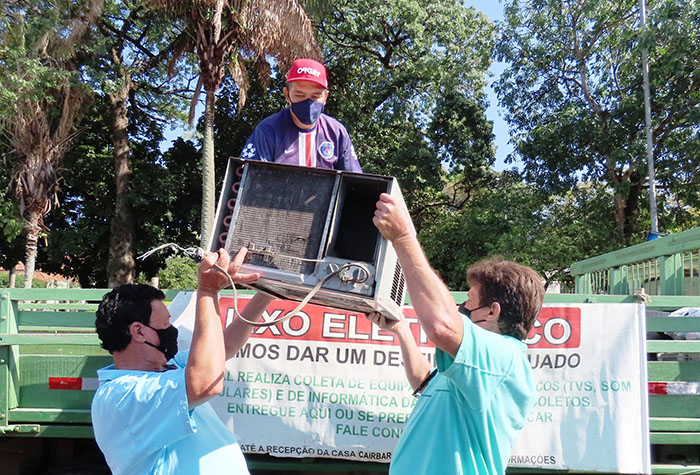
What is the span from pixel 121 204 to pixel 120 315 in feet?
51.6

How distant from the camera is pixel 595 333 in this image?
3.68 metres

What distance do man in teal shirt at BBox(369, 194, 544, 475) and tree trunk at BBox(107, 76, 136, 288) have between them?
1548 centimetres

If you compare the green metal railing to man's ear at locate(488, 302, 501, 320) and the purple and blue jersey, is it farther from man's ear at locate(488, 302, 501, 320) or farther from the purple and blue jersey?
the purple and blue jersey

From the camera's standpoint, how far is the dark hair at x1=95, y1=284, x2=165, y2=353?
2.25m

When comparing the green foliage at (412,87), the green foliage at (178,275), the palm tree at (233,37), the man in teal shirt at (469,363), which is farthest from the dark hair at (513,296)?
the green foliage at (178,275)

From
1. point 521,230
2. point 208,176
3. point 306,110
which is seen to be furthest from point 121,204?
point 306,110

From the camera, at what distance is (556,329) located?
12.0 ft

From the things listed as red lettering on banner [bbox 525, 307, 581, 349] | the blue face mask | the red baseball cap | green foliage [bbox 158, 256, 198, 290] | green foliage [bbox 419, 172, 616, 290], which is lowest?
red lettering on banner [bbox 525, 307, 581, 349]

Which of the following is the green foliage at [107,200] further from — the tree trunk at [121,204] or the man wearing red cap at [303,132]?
the man wearing red cap at [303,132]

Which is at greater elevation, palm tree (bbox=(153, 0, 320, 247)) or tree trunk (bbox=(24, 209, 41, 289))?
palm tree (bbox=(153, 0, 320, 247))

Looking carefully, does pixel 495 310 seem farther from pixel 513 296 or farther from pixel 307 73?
pixel 307 73

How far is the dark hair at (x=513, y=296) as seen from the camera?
7.38ft

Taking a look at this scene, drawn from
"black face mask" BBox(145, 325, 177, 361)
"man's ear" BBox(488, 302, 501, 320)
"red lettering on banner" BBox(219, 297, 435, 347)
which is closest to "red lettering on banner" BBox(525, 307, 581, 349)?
"red lettering on banner" BBox(219, 297, 435, 347)

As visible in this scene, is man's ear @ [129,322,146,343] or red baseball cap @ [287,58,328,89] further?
red baseball cap @ [287,58,328,89]
